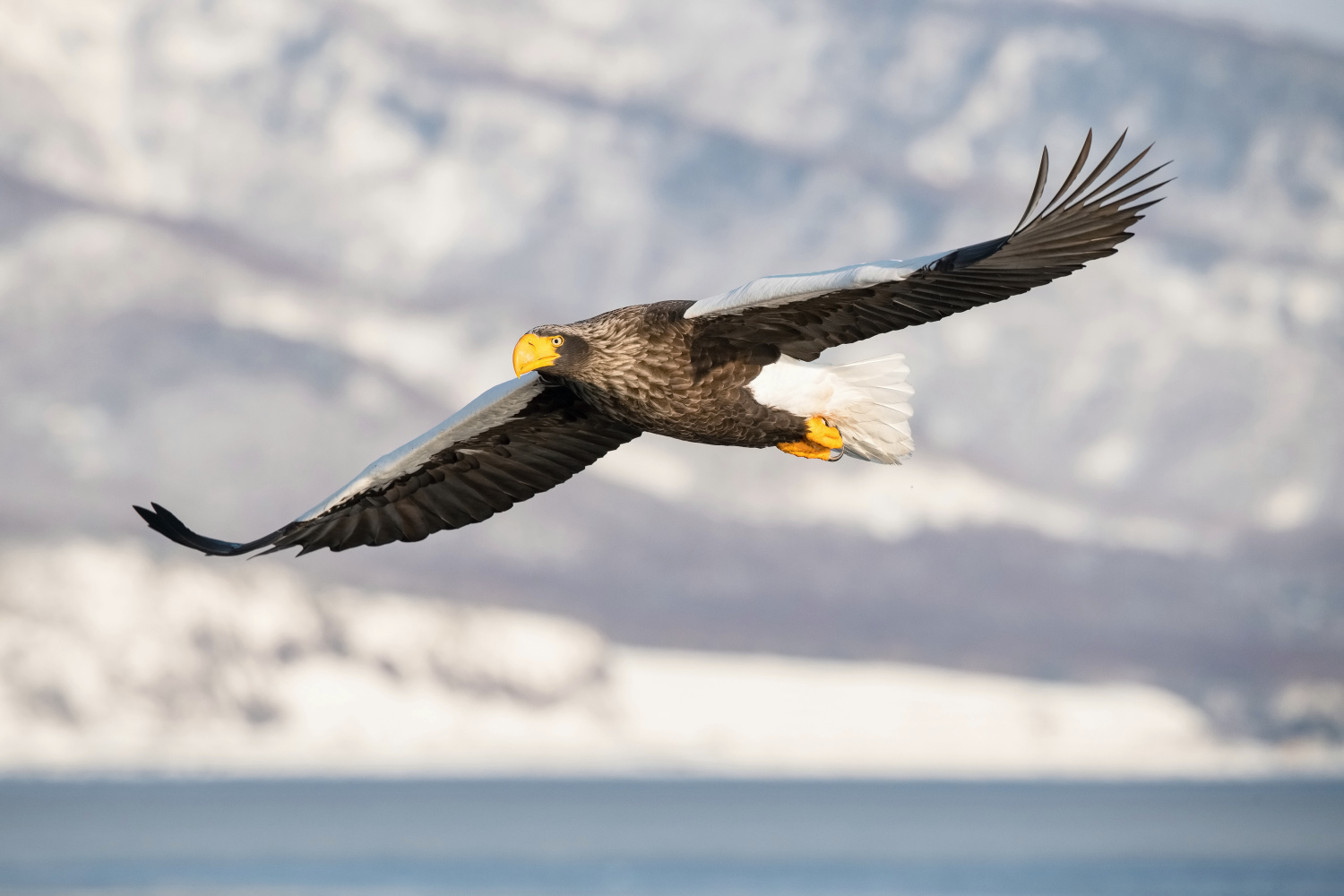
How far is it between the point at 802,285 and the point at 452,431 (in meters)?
2.64

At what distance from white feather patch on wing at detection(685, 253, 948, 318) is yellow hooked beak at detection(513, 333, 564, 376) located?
2.49ft

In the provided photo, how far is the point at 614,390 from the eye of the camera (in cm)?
1009

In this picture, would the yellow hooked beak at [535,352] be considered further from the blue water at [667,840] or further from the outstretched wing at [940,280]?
the blue water at [667,840]

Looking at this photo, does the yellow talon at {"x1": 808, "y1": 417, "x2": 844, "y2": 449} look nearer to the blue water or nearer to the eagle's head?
the eagle's head

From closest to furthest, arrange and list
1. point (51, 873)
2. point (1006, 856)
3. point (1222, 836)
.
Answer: point (51, 873), point (1006, 856), point (1222, 836)

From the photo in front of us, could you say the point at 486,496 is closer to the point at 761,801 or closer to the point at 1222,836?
the point at 1222,836

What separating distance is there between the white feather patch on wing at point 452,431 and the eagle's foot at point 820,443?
1.49 metres

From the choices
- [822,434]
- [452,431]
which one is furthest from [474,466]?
[822,434]

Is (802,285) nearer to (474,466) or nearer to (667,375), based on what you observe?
(667,375)

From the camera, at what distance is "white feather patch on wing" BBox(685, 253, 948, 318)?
9.27 m

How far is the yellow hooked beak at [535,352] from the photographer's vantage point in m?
9.98

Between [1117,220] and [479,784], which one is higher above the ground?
[479,784]

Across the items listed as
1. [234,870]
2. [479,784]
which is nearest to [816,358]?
[234,870]

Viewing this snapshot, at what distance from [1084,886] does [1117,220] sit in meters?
43.6
